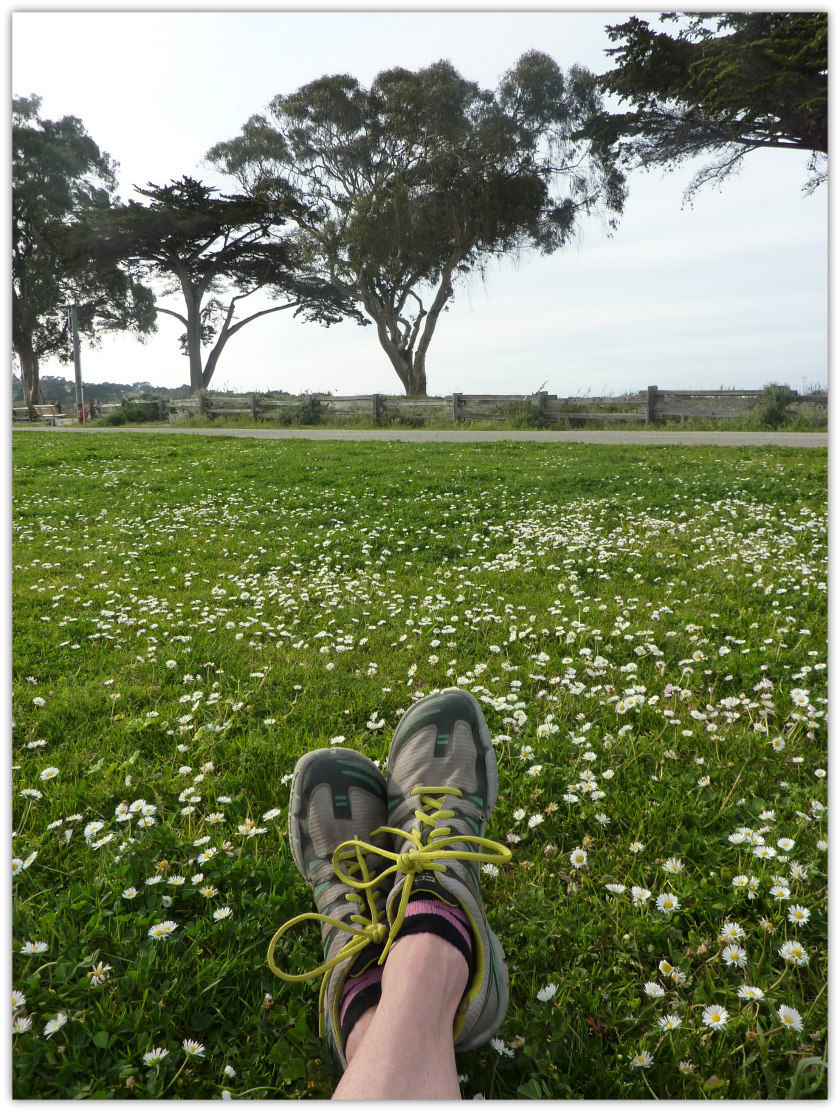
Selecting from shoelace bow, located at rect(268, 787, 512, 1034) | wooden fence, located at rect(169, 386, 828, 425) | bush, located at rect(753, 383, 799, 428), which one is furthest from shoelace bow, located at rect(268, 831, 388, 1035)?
bush, located at rect(753, 383, 799, 428)

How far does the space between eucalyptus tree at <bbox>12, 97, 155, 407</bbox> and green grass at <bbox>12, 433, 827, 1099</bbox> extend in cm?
217

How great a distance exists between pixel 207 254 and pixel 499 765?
32091 mm

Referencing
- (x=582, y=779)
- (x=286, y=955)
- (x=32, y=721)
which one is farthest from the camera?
(x=32, y=721)

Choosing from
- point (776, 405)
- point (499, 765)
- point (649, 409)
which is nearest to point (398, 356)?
point (649, 409)

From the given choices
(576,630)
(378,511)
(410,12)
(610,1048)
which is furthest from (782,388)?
(610,1048)

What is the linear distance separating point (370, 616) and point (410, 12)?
3199 millimetres

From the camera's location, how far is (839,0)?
2408mm

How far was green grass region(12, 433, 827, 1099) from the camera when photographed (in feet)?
4.88

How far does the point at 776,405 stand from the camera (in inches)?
637

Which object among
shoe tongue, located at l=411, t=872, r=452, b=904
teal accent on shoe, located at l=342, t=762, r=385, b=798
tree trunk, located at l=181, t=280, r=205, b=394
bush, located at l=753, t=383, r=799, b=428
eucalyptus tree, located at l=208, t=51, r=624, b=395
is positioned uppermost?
eucalyptus tree, located at l=208, t=51, r=624, b=395

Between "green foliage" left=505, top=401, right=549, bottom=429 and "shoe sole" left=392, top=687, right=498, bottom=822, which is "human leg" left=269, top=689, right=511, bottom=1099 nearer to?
"shoe sole" left=392, top=687, right=498, bottom=822

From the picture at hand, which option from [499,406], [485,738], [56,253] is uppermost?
[56,253]

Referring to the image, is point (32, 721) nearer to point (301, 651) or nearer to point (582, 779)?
point (301, 651)

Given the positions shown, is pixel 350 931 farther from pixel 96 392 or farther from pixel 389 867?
pixel 96 392
